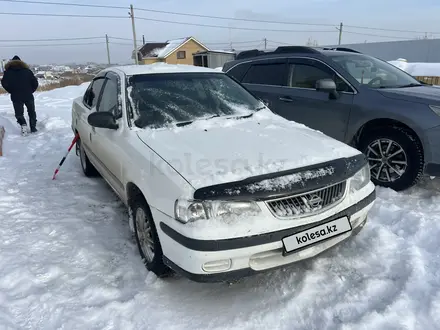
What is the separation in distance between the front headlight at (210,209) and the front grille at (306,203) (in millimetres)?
130

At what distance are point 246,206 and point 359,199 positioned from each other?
37.7 inches

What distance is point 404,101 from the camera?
153 inches

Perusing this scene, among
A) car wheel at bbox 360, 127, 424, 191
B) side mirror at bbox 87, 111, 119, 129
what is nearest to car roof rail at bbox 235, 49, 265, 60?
car wheel at bbox 360, 127, 424, 191

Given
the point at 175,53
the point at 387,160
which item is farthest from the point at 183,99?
the point at 175,53

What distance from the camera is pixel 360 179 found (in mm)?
2641

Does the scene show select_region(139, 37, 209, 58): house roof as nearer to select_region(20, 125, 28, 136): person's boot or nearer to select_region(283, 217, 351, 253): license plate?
select_region(20, 125, 28, 136): person's boot

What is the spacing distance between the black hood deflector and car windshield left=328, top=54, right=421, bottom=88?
2.55 meters

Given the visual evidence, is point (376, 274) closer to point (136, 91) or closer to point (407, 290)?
point (407, 290)

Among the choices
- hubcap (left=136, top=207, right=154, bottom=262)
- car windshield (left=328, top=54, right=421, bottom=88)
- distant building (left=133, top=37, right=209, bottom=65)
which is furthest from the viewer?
distant building (left=133, top=37, right=209, bottom=65)

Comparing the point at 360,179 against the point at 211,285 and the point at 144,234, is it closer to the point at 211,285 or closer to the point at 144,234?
the point at 211,285


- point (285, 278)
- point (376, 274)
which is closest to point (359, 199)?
point (376, 274)

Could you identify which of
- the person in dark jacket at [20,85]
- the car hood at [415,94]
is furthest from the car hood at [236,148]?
the person in dark jacket at [20,85]

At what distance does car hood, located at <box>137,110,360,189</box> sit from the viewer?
7.45 ft

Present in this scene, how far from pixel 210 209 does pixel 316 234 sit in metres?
0.74
